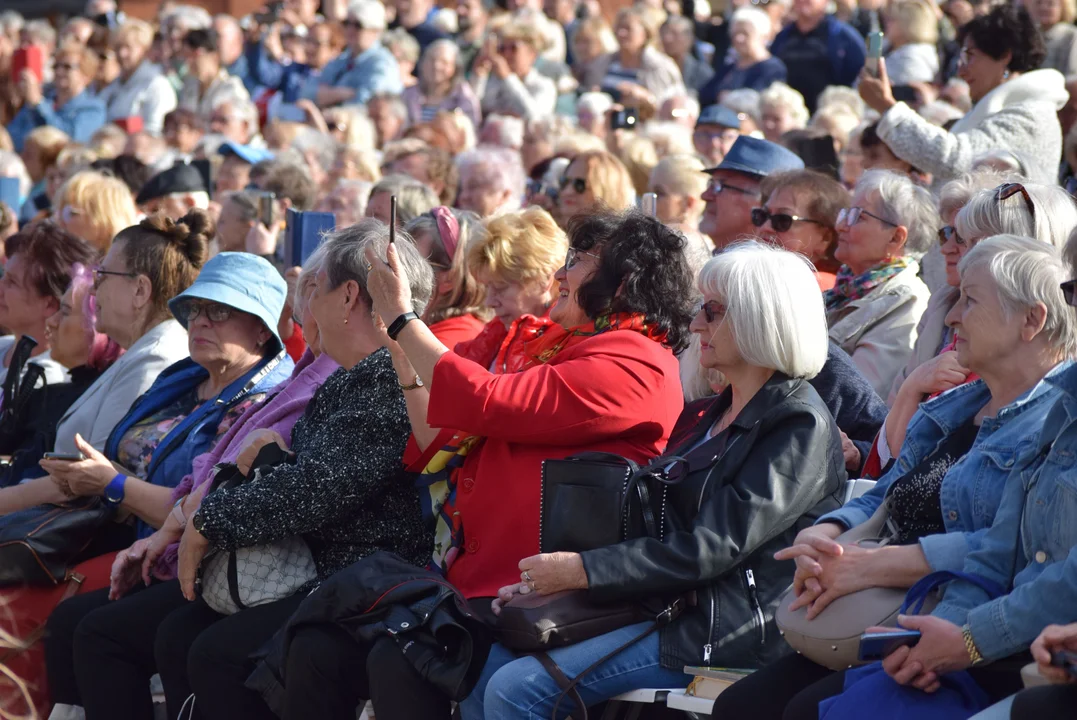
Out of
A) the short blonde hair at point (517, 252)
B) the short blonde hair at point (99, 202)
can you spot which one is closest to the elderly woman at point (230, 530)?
the short blonde hair at point (517, 252)

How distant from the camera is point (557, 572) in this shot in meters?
3.49

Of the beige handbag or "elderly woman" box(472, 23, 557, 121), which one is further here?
"elderly woman" box(472, 23, 557, 121)

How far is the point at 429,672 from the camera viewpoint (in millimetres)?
3611

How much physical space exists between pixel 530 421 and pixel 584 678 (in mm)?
694

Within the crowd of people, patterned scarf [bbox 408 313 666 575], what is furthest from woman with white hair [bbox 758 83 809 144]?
patterned scarf [bbox 408 313 666 575]

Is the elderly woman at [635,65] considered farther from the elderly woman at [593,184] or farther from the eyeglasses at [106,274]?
the eyeglasses at [106,274]

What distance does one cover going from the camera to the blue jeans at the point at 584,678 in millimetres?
3475

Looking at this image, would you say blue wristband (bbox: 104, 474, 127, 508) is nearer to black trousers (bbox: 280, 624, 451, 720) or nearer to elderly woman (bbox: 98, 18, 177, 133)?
black trousers (bbox: 280, 624, 451, 720)

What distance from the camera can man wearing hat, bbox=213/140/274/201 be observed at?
8.80 metres

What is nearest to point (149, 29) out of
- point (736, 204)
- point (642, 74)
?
point (642, 74)

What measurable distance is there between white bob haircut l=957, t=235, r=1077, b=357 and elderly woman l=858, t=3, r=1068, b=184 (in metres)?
2.30

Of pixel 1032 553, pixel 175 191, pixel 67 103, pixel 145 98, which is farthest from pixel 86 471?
pixel 67 103

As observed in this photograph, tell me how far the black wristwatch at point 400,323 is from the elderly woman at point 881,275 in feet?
5.75

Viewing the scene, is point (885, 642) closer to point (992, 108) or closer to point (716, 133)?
point (992, 108)
